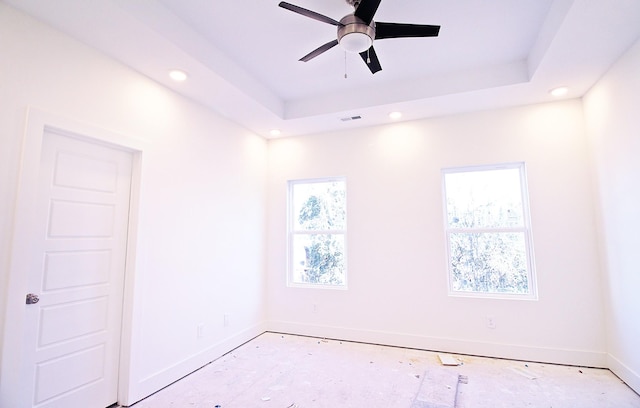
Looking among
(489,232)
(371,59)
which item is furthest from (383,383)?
(371,59)

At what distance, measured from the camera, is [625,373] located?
2736mm

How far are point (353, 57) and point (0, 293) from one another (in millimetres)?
3107

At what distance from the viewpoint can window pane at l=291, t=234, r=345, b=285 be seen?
424 centimetres

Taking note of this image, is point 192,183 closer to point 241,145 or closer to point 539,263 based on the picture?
point 241,145

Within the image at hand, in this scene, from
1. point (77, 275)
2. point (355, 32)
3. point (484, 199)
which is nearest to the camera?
point (355, 32)

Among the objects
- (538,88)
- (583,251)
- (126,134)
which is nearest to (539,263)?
(583,251)

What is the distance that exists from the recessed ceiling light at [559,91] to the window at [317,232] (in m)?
2.43

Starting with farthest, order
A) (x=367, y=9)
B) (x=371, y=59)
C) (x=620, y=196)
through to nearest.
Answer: (x=620, y=196) < (x=371, y=59) < (x=367, y=9)

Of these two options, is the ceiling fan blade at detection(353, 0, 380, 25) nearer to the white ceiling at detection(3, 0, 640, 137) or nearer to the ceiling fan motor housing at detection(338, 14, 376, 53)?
the ceiling fan motor housing at detection(338, 14, 376, 53)

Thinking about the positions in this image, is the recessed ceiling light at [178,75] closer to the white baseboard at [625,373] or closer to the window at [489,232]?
the window at [489,232]

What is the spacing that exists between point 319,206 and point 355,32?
8.82 ft

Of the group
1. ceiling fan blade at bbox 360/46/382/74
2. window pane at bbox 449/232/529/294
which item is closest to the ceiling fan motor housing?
ceiling fan blade at bbox 360/46/382/74

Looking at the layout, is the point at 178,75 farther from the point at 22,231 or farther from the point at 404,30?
the point at 404,30

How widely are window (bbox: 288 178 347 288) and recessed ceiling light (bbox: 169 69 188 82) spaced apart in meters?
2.09
